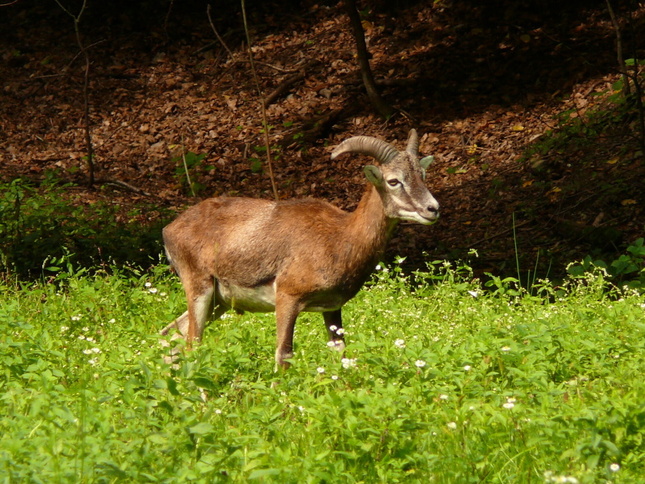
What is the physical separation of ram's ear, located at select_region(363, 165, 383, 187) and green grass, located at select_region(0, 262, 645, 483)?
45.0 inches

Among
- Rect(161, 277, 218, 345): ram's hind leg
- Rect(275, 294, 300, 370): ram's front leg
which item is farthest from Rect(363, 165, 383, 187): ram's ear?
Rect(161, 277, 218, 345): ram's hind leg

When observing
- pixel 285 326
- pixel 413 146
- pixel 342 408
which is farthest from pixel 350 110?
pixel 342 408

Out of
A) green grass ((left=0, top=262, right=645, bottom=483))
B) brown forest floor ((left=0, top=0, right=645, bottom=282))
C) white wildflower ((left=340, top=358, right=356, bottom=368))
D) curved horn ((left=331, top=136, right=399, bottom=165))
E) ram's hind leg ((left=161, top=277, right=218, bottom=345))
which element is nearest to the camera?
green grass ((left=0, top=262, right=645, bottom=483))

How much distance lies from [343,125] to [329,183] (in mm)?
1727

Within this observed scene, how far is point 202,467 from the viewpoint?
13.5ft

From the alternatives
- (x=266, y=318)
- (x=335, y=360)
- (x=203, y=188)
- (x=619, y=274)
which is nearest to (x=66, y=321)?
(x=266, y=318)

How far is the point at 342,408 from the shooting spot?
193 inches

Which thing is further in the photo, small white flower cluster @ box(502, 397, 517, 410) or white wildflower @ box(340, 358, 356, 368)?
white wildflower @ box(340, 358, 356, 368)

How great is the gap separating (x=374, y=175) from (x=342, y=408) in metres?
2.49

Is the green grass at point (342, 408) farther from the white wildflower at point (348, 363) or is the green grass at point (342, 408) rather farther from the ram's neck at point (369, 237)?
the ram's neck at point (369, 237)

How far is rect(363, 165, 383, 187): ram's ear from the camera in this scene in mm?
6891

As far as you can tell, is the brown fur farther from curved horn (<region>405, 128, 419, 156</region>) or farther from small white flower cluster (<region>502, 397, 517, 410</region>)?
small white flower cluster (<region>502, 397, 517, 410</region>)

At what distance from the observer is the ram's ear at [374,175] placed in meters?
6.89

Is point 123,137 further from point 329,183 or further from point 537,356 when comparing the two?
point 537,356
